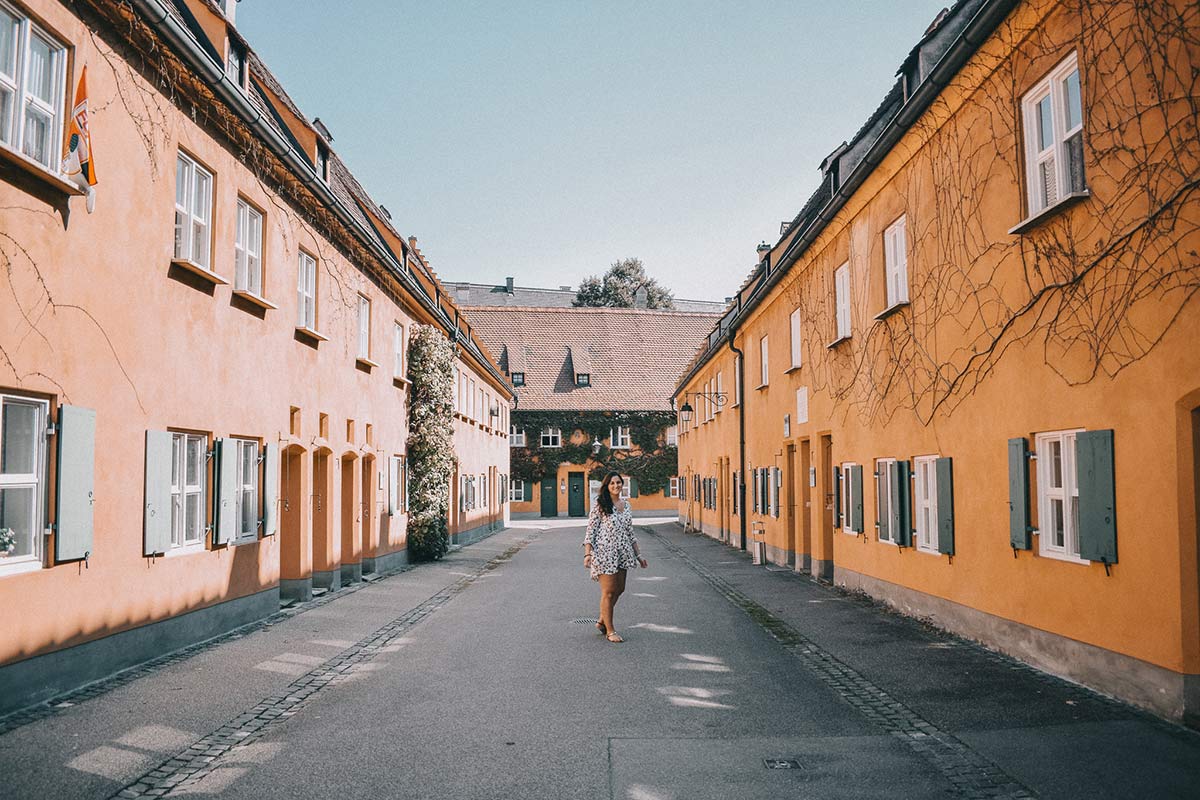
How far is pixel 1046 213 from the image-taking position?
8281 mm

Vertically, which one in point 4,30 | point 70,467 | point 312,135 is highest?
point 312,135

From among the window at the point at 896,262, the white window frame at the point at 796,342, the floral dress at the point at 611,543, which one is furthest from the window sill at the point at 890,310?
the white window frame at the point at 796,342

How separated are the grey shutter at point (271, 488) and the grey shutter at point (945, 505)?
840 centimetres

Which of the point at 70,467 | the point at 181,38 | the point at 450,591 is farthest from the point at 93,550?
the point at 450,591

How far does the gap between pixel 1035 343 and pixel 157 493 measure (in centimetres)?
850

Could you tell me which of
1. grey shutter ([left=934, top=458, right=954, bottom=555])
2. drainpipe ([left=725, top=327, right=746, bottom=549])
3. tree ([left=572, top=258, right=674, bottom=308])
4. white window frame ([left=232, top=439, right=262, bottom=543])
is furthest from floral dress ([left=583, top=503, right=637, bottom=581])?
tree ([left=572, top=258, right=674, bottom=308])

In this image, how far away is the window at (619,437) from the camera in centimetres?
5466

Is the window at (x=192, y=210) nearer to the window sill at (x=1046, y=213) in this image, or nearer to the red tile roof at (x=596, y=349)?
the window sill at (x=1046, y=213)

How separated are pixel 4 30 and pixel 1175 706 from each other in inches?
385

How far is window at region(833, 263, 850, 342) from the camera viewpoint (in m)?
15.6

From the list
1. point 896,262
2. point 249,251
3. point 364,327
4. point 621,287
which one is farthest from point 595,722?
point 621,287

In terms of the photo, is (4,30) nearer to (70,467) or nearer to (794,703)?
(70,467)

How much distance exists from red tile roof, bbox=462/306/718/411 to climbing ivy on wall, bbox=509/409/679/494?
1.84 feet

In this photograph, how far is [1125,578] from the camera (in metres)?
7.34
